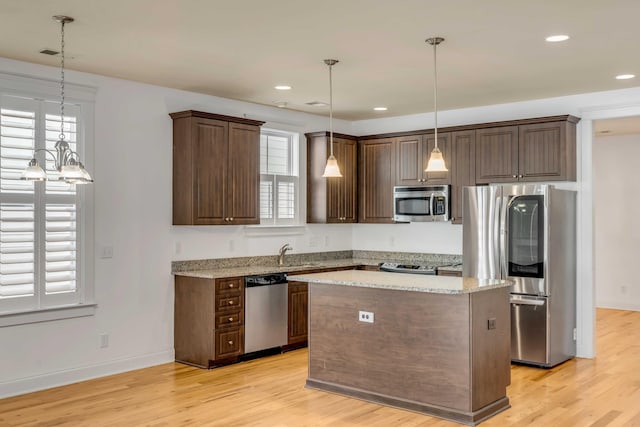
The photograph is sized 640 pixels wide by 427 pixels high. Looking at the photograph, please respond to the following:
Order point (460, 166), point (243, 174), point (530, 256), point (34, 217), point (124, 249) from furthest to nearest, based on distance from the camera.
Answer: point (460, 166) → point (243, 174) → point (530, 256) → point (124, 249) → point (34, 217)

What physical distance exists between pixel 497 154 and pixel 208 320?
11.0ft

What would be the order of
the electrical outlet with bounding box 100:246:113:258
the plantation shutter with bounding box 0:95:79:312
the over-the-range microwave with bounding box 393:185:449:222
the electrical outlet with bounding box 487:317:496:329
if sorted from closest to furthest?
the electrical outlet with bounding box 487:317:496:329, the plantation shutter with bounding box 0:95:79:312, the electrical outlet with bounding box 100:246:113:258, the over-the-range microwave with bounding box 393:185:449:222

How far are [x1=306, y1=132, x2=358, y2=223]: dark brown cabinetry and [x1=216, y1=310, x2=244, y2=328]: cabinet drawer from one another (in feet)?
5.87

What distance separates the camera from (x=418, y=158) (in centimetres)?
697

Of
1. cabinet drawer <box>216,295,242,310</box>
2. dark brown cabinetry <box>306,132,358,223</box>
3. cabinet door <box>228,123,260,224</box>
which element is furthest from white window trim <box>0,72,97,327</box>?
dark brown cabinetry <box>306,132,358,223</box>

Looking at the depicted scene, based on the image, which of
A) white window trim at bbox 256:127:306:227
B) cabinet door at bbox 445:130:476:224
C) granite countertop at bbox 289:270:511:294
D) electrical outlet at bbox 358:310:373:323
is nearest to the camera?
granite countertop at bbox 289:270:511:294

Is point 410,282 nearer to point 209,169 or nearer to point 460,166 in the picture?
point 209,169

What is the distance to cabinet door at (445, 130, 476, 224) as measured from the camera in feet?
21.3

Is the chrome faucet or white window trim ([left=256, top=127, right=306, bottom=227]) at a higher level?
white window trim ([left=256, top=127, right=306, bottom=227])

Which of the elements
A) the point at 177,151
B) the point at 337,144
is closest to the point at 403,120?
the point at 337,144

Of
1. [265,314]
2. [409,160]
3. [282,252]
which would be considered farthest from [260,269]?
[409,160]

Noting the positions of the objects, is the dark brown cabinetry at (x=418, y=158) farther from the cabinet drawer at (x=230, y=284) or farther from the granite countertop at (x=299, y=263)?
the cabinet drawer at (x=230, y=284)

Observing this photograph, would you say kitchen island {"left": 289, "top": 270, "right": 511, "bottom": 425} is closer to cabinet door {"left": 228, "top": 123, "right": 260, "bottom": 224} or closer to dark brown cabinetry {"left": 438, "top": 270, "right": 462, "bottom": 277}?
cabinet door {"left": 228, "top": 123, "right": 260, "bottom": 224}

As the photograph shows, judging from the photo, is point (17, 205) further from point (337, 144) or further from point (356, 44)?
point (337, 144)
